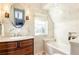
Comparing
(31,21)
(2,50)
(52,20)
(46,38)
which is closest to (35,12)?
(31,21)

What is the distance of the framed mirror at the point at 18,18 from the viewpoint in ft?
6.03

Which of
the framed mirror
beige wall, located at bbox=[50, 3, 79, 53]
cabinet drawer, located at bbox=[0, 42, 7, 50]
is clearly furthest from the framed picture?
beige wall, located at bbox=[50, 3, 79, 53]

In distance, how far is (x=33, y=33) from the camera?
6.07 feet

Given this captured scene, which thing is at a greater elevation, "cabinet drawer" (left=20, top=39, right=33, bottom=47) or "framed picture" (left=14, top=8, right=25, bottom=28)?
"framed picture" (left=14, top=8, right=25, bottom=28)

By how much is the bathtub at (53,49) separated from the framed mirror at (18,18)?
469 millimetres

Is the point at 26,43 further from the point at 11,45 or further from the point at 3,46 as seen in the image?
the point at 3,46

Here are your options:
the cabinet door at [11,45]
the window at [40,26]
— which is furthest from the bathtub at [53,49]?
the cabinet door at [11,45]

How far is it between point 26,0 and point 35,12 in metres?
0.20

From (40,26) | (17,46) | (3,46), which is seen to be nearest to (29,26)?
(40,26)

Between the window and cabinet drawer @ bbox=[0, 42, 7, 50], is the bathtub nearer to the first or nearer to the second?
the window

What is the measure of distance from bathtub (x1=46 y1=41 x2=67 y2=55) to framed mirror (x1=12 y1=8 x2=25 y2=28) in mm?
469

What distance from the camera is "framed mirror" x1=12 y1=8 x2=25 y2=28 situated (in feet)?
6.03

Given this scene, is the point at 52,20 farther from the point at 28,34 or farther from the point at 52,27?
the point at 28,34

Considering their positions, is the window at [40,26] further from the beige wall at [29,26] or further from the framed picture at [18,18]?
the framed picture at [18,18]
